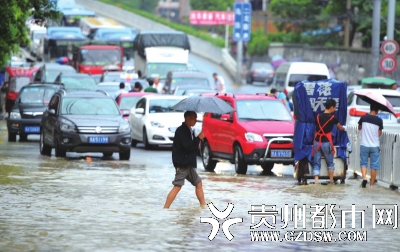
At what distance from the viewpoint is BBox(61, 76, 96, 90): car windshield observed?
39.2 metres

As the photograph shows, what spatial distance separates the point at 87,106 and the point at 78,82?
539 inches

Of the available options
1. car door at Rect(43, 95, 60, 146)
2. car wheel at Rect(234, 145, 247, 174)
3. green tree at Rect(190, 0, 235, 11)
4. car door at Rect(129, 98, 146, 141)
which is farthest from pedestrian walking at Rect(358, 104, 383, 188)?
green tree at Rect(190, 0, 235, 11)

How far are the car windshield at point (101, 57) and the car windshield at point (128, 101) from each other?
25.3 meters

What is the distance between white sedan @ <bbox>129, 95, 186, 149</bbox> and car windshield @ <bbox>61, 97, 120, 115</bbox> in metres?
2.56

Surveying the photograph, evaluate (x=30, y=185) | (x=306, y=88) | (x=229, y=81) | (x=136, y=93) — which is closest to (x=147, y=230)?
(x=30, y=185)

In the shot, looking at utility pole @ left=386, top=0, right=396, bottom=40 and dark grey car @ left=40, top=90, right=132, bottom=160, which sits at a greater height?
utility pole @ left=386, top=0, right=396, bottom=40

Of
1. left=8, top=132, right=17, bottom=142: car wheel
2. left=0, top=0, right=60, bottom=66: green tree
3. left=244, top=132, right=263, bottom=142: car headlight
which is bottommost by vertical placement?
left=8, top=132, right=17, bottom=142: car wheel

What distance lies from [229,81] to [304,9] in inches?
328

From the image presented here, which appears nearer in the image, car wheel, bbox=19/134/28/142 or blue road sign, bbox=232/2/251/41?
car wheel, bbox=19/134/28/142

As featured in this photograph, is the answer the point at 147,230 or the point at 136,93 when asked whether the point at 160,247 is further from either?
the point at 136,93

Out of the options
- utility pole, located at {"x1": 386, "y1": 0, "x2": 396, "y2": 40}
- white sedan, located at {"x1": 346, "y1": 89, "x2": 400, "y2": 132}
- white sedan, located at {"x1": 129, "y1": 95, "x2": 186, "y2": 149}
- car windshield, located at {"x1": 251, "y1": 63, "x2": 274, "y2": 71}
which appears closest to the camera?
white sedan, located at {"x1": 346, "y1": 89, "x2": 400, "y2": 132}

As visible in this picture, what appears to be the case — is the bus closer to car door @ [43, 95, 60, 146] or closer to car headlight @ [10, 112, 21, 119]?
car headlight @ [10, 112, 21, 119]

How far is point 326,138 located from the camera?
19.7 metres

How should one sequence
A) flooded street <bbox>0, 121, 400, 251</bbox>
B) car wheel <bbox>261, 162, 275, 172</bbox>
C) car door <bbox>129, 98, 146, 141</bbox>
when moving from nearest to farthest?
flooded street <bbox>0, 121, 400, 251</bbox>, car wheel <bbox>261, 162, 275, 172</bbox>, car door <bbox>129, 98, 146, 141</bbox>
